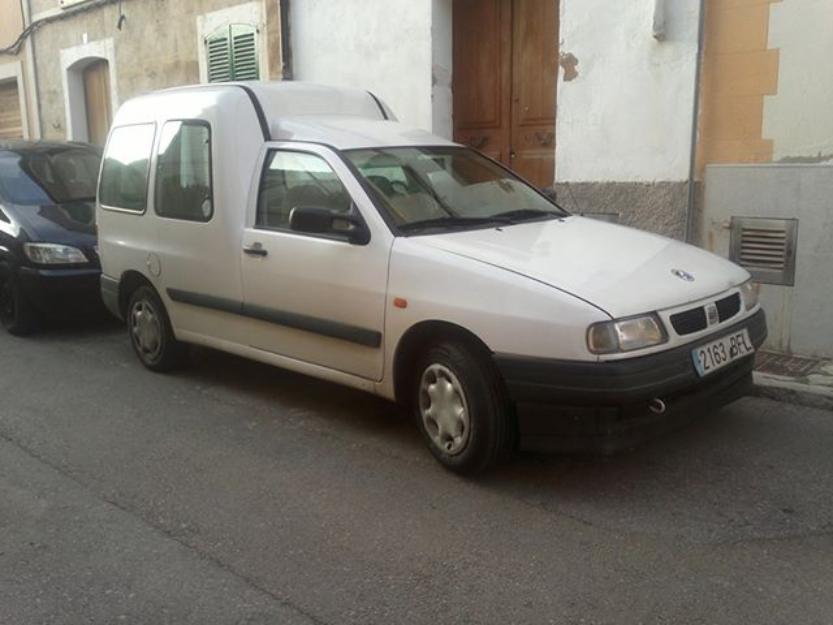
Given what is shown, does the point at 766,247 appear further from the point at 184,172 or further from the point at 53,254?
the point at 53,254

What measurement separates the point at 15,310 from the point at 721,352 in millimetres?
6007

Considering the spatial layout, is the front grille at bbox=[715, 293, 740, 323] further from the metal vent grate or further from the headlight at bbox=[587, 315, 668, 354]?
the metal vent grate

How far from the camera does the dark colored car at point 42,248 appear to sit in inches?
283

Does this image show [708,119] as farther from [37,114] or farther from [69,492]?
[37,114]

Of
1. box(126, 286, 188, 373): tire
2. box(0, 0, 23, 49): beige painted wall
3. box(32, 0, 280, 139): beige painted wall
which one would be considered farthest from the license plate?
box(0, 0, 23, 49): beige painted wall

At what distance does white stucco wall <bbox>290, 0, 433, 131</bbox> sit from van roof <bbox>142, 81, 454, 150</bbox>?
2912mm

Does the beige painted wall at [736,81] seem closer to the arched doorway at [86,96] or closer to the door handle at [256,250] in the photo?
the door handle at [256,250]

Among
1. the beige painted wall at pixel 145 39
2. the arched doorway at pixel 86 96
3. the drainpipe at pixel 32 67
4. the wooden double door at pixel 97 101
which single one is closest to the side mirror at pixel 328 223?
the beige painted wall at pixel 145 39

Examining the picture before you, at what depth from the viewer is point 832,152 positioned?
235 inches

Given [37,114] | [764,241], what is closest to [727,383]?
[764,241]

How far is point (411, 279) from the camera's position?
420 cm

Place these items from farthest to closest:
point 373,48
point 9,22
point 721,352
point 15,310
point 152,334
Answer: point 9,22 < point 373,48 < point 15,310 < point 152,334 < point 721,352

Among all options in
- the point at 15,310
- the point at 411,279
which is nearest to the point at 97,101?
the point at 15,310

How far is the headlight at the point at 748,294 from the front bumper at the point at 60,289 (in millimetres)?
5320
